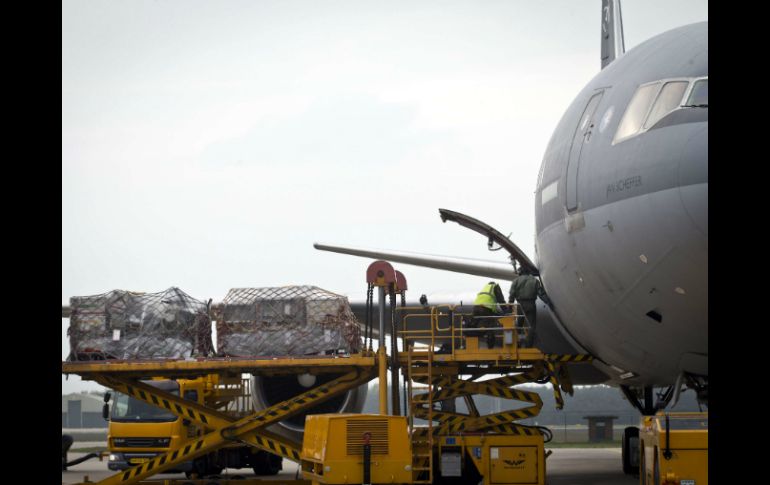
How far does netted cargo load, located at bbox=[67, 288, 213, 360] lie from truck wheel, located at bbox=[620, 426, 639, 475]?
708 centimetres

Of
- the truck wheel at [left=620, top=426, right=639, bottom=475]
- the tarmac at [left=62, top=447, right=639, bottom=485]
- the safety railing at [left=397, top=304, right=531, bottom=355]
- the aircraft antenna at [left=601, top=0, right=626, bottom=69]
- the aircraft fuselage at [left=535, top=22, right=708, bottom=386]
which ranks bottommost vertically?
the tarmac at [left=62, top=447, right=639, bottom=485]

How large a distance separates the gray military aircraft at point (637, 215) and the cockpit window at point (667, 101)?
0.5 inches

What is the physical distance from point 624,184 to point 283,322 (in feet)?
20.0

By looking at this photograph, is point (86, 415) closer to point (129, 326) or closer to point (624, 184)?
point (129, 326)

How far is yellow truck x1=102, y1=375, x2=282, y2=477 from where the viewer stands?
19062 mm

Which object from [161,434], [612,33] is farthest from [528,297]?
[612,33]

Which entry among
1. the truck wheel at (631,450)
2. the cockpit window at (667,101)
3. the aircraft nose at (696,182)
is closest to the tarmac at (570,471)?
the truck wheel at (631,450)

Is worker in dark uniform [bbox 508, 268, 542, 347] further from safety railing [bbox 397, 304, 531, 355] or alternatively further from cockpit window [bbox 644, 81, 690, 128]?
Result: cockpit window [bbox 644, 81, 690, 128]

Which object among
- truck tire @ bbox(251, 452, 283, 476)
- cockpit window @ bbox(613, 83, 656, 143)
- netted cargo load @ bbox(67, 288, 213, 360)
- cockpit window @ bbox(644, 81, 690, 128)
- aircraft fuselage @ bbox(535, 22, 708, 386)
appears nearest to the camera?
aircraft fuselage @ bbox(535, 22, 708, 386)

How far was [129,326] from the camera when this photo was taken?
49.0 ft

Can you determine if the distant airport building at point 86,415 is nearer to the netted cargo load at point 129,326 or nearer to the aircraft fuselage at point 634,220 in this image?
the netted cargo load at point 129,326

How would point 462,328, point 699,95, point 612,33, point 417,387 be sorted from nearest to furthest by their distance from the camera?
point 699,95 → point 462,328 → point 417,387 → point 612,33

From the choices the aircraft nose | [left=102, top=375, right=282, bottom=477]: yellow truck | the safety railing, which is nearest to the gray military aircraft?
the aircraft nose
